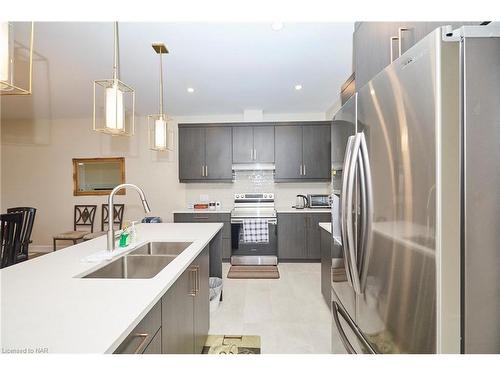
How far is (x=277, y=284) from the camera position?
3.40 m

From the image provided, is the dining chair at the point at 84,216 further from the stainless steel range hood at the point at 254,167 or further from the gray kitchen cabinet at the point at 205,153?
the stainless steel range hood at the point at 254,167

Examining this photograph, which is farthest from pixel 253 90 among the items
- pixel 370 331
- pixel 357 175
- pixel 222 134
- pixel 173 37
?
pixel 370 331

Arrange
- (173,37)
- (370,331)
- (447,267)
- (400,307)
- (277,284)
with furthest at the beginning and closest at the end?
(277,284)
(173,37)
(370,331)
(400,307)
(447,267)

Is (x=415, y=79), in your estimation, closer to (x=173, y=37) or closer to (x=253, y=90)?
(x=173, y=37)

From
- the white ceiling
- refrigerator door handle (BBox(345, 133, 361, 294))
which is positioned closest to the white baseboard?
the white ceiling

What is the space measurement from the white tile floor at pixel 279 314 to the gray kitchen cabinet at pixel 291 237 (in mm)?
670

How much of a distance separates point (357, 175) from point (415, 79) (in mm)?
444

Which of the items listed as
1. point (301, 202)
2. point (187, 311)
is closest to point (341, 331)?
point (187, 311)

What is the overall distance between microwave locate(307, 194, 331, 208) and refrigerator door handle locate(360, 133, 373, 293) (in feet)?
11.5

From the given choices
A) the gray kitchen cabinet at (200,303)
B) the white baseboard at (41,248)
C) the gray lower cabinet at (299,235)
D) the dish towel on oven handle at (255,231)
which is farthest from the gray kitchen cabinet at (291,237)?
the white baseboard at (41,248)

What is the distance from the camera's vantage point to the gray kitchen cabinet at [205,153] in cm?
462

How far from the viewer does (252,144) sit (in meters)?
4.60

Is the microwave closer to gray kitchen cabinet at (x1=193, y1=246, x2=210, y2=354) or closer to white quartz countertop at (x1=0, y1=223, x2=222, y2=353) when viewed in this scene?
gray kitchen cabinet at (x1=193, y1=246, x2=210, y2=354)

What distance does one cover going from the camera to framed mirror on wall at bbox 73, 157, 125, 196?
5.12 meters
